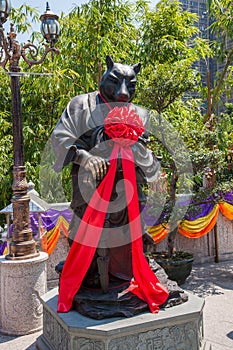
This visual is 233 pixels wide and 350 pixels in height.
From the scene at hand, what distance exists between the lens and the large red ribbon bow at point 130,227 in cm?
308

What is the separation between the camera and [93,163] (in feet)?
9.78

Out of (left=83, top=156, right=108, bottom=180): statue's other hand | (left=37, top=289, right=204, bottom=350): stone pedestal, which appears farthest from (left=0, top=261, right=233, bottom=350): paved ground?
(left=83, top=156, right=108, bottom=180): statue's other hand

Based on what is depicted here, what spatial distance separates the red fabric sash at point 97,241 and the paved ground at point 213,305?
803 millimetres

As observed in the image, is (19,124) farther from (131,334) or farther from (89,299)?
(131,334)

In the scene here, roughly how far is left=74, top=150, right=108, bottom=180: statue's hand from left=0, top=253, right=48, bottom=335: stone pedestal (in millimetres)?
1865

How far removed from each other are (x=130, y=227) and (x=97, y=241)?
13.1 inches

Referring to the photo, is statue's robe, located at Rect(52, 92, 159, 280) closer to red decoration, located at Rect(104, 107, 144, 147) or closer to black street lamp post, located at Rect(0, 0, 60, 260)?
red decoration, located at Rect(104, 107, 144, 147)

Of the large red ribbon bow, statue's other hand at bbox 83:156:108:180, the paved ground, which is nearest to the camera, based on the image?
statue's other hand at bbox 83:156:108:180

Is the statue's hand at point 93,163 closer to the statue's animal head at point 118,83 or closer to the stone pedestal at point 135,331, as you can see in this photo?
the statue's animal head at point 118,83

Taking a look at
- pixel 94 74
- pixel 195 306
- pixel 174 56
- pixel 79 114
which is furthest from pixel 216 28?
pixel 195 306

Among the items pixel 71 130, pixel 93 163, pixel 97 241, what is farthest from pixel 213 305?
pixel 71 130

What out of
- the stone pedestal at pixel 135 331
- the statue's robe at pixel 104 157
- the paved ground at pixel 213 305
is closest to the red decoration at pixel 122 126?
the statue's robe at pixel 104 157

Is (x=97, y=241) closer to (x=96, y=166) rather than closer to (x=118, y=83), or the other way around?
(x=96, y=166)

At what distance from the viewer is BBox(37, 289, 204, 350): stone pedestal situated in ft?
9.11
